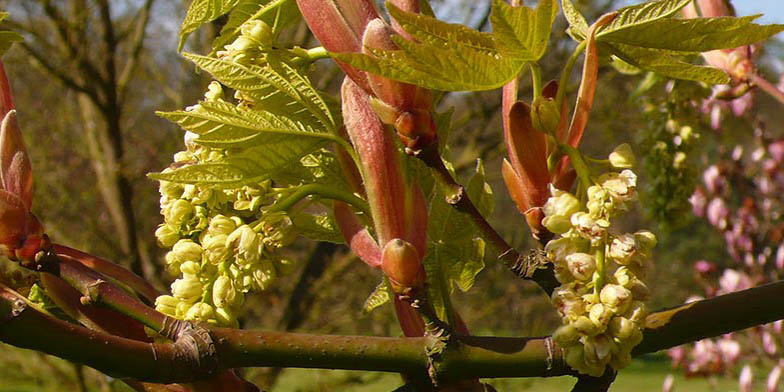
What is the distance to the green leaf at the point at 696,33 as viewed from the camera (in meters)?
0.49

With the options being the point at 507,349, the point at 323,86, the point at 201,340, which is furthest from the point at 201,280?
the point at 323,86

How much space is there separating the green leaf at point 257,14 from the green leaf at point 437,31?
0.61ft

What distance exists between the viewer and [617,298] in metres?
0.45

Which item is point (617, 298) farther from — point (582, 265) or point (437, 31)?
point (437, 31)

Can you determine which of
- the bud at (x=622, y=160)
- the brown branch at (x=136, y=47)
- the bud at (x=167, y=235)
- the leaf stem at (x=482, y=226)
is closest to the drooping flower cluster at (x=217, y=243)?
the bud at (x=167, y=235)

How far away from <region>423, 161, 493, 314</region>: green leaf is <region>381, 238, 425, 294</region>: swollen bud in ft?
0.34

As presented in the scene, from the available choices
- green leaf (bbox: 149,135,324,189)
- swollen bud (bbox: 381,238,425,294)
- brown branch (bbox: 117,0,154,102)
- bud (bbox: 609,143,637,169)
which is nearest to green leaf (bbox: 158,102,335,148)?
green leaf (bbox: 149,135,324,189)

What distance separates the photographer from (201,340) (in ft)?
1.56

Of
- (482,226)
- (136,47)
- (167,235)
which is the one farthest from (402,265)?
(136,47)

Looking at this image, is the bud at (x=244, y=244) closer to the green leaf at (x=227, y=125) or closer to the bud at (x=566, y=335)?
the green leaf at (x=227, y=125)

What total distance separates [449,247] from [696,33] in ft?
0.80

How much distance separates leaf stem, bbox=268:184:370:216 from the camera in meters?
0.56

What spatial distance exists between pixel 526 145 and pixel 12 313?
12.9 inches

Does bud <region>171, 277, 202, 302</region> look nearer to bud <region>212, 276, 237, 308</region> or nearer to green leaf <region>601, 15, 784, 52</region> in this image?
bud <region>212, 276, 237, 308</region>
